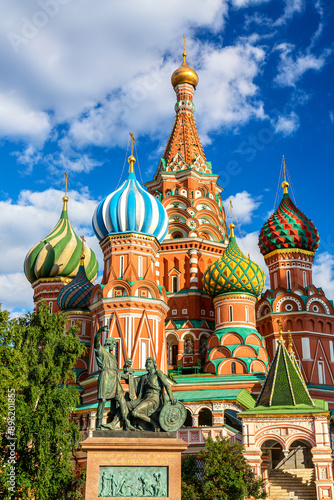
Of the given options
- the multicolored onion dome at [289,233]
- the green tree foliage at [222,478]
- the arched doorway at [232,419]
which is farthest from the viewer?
the multicolored onion dome at [289,233]

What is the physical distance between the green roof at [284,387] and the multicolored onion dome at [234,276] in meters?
6.98

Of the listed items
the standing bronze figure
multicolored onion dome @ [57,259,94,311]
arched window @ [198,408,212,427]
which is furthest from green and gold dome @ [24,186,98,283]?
Result: the standing bronze figure

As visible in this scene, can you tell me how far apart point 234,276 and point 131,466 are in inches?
650

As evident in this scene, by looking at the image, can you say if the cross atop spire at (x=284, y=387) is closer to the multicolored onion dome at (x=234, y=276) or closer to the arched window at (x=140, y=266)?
the multicolored onion dome at (x=234, y=276)

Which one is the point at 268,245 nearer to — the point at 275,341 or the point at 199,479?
the point at 275,341

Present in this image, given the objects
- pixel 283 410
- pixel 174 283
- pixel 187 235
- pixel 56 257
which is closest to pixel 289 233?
pixel 187 235

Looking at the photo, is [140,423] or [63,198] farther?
[63,198]

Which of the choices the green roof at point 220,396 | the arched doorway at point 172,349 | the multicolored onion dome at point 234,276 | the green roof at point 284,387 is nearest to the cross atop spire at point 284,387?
the green roof at point 284,387

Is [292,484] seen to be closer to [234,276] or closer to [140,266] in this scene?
[234,276]

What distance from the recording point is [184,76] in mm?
37125

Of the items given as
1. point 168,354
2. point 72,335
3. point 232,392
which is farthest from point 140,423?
point 168,354

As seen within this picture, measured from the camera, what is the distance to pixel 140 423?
12.6 m

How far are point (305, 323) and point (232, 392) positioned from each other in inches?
272

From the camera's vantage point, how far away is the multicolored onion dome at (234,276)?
27875 mm
